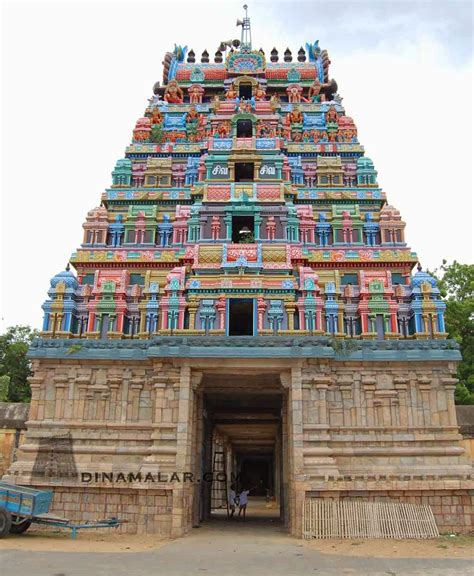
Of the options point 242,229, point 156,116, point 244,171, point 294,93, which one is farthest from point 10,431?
point 294,93

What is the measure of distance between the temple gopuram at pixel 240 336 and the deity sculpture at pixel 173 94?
197cm

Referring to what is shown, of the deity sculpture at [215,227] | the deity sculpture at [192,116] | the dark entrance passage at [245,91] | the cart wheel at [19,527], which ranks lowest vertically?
the cart wheel at [19,527]

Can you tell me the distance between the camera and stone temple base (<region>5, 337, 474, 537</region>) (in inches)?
699

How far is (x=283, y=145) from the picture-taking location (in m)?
29.4

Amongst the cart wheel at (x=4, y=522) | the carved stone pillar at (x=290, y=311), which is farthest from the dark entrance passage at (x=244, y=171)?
the cart wheel at (x=4, y=522)

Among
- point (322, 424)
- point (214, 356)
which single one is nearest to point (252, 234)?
point (214, 356)

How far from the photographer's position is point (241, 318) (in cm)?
2519

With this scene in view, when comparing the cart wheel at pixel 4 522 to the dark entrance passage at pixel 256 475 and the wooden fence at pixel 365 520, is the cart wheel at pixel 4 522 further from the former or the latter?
the dark entrance passage at pixel 256 475

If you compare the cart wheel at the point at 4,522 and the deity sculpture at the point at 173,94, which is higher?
the deity sculpture at the point at 173,94

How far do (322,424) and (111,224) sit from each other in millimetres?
14226

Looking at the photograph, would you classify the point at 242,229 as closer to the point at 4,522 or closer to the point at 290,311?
the point at 290,311

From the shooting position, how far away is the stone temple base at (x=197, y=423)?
17750 mm

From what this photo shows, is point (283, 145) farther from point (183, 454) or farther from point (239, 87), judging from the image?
point (183, 454)

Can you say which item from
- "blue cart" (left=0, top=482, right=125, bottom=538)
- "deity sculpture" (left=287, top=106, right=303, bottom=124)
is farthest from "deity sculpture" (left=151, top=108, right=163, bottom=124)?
"blue cart" (left=0, top=482, right=125, bottom=538)
